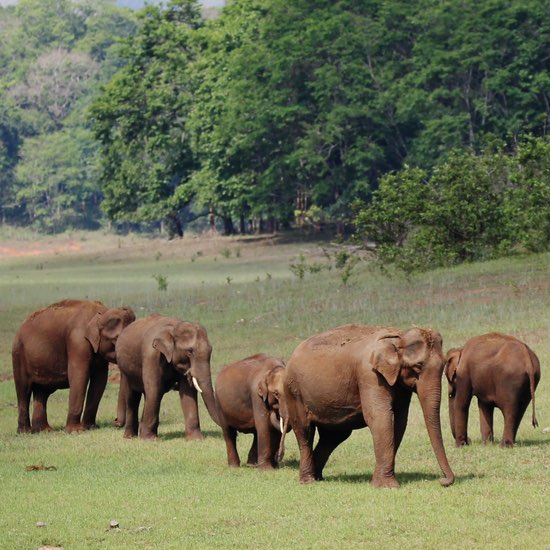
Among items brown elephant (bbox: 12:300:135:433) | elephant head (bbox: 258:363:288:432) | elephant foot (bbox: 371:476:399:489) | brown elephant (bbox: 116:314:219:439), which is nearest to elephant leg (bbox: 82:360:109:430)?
brown elephant (bbox: 12:300:135:433)

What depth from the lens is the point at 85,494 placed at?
1386 cm

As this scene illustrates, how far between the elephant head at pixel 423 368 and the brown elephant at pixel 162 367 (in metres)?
4.48

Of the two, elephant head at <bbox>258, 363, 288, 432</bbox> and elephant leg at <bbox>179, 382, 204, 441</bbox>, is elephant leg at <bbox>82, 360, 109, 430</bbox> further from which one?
elephant head at <bbox>258, 363, 288, 432</bbox>

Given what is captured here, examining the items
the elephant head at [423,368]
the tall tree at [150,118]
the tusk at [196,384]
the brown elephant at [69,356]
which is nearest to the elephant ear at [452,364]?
the tusk at [196,384]

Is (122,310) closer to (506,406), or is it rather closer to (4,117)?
(506,406)

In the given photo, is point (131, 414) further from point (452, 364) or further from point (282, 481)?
point (282, 481)

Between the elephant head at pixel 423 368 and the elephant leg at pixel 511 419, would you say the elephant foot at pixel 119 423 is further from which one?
the elephant head at pixel 423 368

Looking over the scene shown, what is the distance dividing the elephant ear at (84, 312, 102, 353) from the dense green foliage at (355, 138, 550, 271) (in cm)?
1990

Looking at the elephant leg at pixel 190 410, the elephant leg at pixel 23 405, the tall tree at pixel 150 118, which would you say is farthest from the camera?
the tall tree at pixel 150 118

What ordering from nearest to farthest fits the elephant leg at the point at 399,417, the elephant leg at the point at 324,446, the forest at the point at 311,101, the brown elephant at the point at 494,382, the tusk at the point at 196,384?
the elephant leg at the point at 399,417, the elephant leg at the point at 324,446, the brown elephant at the point at 494,382, the tusk at the point at 196,384, the forest at the point at 311,101

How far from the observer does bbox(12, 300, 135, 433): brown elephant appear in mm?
19875

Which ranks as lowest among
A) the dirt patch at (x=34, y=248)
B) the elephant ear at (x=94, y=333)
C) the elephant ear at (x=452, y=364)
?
the dirt patch at (x=34, y=248)

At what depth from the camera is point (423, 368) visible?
519 inches

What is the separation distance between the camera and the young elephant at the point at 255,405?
15367mm
